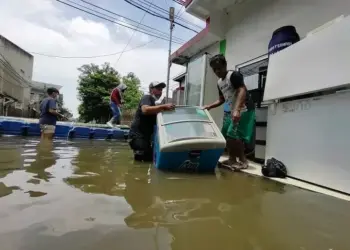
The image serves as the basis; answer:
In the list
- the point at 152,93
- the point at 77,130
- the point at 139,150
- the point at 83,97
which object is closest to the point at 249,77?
the point at 152,93

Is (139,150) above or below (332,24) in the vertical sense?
below

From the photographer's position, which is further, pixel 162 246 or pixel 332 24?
pixel 332 24

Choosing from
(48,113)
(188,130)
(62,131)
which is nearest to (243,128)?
(188,130)

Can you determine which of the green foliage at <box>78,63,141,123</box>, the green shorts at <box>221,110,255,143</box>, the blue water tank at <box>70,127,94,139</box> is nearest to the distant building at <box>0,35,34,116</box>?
the green foliage at <box>78,63,141,123</box>

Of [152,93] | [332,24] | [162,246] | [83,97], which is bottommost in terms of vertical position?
[162,246]

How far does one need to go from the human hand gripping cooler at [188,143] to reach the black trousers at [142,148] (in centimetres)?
73

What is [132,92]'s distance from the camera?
2805 cm

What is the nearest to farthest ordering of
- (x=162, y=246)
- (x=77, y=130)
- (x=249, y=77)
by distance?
(x=162, y=246) < (x=249, y=77) < (x=77, y=130)

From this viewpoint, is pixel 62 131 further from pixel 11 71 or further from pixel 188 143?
pixel 11 71

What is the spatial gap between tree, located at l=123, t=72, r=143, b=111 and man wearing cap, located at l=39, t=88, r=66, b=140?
1916 cm

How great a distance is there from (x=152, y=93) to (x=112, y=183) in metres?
1.74

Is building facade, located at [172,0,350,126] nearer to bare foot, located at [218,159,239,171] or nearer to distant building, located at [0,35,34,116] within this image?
bare foot, located at [218,159,239,171]

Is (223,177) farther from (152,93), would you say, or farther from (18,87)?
(18,87)

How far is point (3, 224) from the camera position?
1.21 meters
